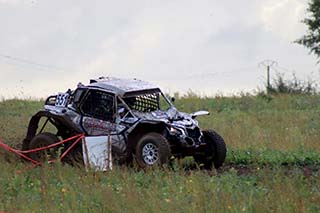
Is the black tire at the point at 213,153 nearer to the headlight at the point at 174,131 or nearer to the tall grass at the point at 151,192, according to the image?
the headlight at the point at 174,131

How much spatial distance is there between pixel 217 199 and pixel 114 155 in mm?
6029

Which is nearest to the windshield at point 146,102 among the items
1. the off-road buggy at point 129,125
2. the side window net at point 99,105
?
the off-road buggy at point 129,125

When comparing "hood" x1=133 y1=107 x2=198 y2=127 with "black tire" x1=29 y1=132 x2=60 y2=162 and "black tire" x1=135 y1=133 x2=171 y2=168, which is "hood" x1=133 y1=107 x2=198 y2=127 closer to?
"black tire" x1=135 y1=133 x2=171 y2=168

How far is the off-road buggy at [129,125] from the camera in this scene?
616 inches

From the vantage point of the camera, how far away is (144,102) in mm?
17125

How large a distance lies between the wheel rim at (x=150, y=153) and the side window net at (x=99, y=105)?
4.67 feet

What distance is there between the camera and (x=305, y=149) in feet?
58.0

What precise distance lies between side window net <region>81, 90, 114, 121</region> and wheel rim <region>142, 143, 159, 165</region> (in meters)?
1.42

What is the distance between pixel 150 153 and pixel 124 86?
225 centimetres

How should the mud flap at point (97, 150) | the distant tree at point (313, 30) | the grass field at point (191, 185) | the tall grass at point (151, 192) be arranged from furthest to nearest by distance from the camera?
the distant tree at point (313, 30), the mud flap at point (97, 150), the grass field at point (191, 185), the tall grass at point (151, 192)

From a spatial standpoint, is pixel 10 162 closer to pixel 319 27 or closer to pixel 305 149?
pixel 305 149

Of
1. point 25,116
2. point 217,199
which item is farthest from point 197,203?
point 25,116

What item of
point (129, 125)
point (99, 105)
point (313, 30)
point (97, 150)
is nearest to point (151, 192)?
point (97, 150)

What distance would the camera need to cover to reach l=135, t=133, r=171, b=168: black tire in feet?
49.9
